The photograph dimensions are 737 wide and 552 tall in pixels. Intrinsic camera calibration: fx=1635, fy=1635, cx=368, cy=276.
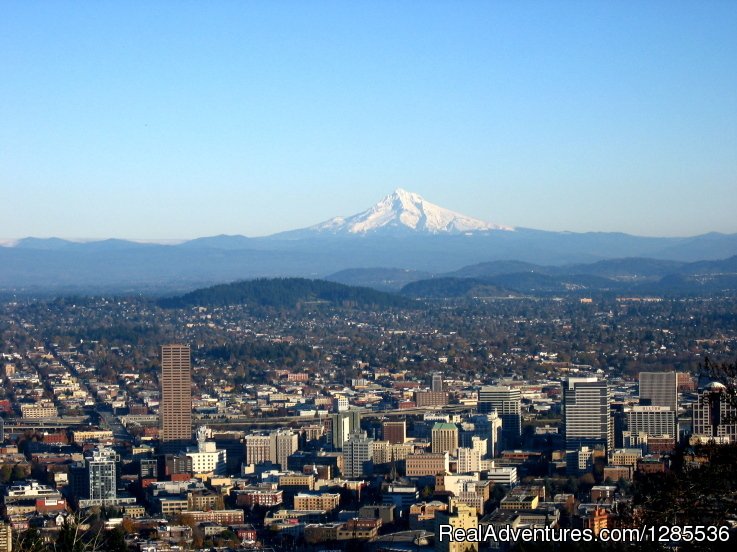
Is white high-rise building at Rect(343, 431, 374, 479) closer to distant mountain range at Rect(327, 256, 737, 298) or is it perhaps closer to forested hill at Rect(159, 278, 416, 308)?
forested hill at Rect(159, 278, 416, 308)

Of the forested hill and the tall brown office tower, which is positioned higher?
the forested hill

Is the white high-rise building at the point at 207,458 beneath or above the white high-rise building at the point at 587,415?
beneath

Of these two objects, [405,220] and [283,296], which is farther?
[405,220]

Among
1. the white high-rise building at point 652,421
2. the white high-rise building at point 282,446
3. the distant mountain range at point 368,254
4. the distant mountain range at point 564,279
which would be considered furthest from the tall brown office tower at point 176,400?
the distant mountain range at point 368,254

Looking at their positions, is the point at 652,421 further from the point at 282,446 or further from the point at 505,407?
the point at 282,446

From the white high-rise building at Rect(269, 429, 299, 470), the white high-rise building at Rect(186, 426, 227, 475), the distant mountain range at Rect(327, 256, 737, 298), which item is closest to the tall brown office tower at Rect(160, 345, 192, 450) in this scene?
the white high-rise building at Rect(186, 426, 227, 475)

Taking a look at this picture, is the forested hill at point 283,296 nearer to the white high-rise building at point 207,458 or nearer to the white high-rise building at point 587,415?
the white high-rise building at point 587,415

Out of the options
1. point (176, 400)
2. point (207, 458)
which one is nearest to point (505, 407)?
point (176, 400)
